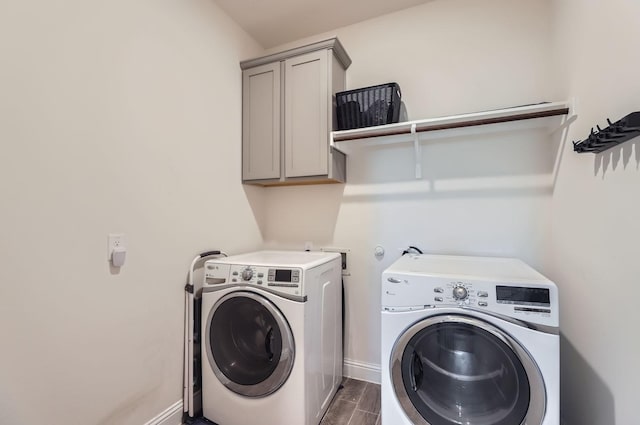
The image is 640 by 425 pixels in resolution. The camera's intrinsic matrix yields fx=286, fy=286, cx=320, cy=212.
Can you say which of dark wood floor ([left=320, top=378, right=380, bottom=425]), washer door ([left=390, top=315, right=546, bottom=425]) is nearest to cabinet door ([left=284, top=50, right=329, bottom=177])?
washer door ([left=390, top=315, right=546, bottom=425])

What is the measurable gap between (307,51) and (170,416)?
7.92 feet

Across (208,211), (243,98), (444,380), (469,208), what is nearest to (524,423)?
(444,380)

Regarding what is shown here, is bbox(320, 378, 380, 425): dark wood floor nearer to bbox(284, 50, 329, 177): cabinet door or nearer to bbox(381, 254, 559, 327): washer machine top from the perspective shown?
bbox(381, 254, 559, 327): washer machine top

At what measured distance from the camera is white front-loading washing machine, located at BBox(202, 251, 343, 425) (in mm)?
1460

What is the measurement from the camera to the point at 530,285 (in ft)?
3.67

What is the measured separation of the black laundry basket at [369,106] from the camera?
1.85 m

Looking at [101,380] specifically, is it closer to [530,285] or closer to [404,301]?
[404,301]

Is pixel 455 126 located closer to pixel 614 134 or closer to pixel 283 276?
pixel 614 134

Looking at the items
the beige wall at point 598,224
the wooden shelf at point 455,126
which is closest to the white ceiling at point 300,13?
the wooden shelf at point 455,126

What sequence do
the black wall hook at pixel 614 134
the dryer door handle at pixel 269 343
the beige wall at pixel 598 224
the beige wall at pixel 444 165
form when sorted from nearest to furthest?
1. the black wall hook at pixel 614 134
2. the beige wall at pixel 598 224
3. the dryer door handle at pixel 269 343
4. the beige wall at pixel 444 165

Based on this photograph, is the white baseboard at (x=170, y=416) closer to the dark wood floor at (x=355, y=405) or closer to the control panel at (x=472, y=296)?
the dark wood floor at (x=355, y=405)

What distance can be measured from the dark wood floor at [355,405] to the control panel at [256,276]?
2.87 ft

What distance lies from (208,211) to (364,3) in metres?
1.79

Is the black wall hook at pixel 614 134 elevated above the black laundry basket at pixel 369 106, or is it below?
below
